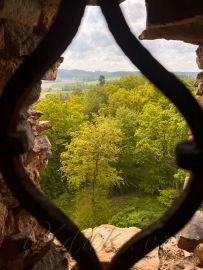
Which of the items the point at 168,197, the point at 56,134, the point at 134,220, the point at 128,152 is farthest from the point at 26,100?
the point at 128,152

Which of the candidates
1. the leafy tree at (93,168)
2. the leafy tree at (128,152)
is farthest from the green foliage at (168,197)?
the leafy tree at (128,152)

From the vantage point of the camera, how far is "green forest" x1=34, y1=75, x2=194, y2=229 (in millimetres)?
11797

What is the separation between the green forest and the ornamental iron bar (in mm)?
8843

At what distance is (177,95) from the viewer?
94 centimetres

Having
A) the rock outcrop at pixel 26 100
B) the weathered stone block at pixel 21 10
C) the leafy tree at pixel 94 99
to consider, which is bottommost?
the leafy tree at pixel 94 99

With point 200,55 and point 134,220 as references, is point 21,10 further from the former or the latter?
point 134,220

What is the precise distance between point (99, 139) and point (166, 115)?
4432mm

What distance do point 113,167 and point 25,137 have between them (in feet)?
48.2

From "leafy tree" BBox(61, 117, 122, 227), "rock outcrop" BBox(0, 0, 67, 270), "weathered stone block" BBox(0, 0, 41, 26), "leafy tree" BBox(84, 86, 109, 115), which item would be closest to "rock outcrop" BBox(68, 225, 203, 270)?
"rock outcrop" BBox(0, 0, 67, 270)

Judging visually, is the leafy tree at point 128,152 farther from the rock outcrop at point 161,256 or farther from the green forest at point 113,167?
the rock outcrop at point 161,256

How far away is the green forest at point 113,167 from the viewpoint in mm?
11797

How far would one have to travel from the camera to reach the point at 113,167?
50.8 feet

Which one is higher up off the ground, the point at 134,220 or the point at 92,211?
the point at 134,220

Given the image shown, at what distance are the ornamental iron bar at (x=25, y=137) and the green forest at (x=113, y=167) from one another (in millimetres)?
8843
